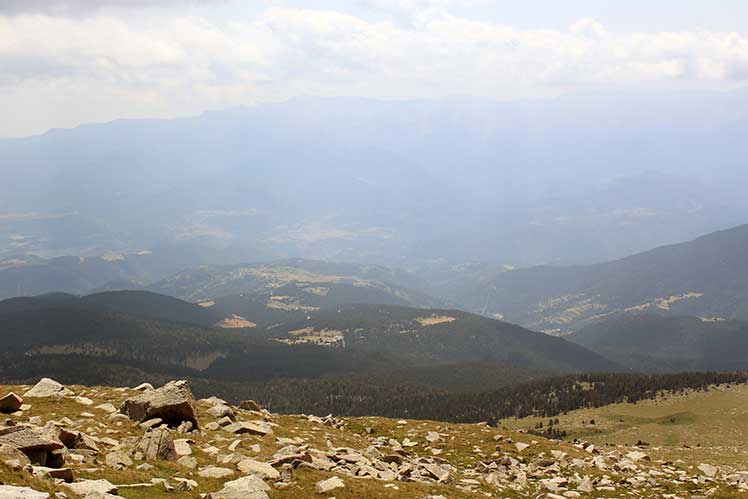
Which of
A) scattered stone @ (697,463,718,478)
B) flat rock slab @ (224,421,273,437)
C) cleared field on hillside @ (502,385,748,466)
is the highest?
flat rock slab @ (224,421,273,437)

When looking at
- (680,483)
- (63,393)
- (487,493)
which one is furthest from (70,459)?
(680,483)

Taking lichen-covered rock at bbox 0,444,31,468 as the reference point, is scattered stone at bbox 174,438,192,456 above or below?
below

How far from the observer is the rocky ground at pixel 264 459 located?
76.8 feet

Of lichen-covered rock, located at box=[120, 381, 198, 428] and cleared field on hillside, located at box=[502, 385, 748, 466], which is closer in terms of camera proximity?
lichen-covered rock, located at box=[120, 381, 198, 428]

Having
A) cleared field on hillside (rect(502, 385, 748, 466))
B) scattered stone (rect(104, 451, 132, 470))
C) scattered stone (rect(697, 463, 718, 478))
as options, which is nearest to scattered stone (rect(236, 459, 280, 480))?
scattered stone (rect(104, 451, 132, 470))

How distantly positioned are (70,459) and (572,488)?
30.3 meters

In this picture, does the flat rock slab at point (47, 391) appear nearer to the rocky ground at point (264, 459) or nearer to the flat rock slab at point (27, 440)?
the rocky ground at point (264, 459)

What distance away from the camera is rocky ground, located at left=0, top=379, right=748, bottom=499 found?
23406 mm

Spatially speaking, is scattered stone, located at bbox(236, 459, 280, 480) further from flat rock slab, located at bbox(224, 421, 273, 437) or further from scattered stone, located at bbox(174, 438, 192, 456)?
flat rock slab, located at bbox(224, 421, 273, 437)

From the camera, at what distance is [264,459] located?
3119cm

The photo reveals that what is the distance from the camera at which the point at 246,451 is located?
32.9 meters

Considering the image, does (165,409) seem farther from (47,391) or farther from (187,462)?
(47,391)

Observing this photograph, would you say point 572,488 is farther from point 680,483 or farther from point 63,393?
point 63,393

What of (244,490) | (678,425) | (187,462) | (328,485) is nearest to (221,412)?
(187,462)
